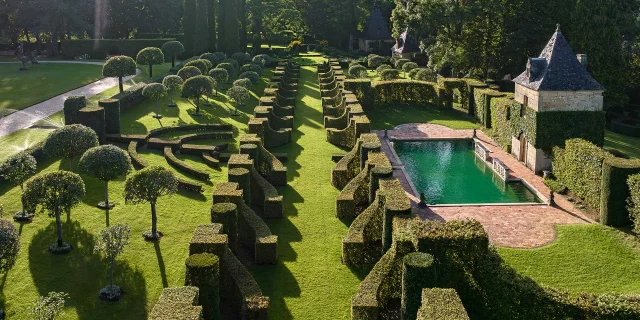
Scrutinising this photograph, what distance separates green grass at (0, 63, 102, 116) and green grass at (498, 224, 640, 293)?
36123mm

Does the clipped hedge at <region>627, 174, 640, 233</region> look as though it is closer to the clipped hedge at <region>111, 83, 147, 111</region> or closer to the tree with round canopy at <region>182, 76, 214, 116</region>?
the tree with round canopy at <region>182, 76, 214, 116</region>

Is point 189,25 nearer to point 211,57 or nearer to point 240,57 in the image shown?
point 240,57

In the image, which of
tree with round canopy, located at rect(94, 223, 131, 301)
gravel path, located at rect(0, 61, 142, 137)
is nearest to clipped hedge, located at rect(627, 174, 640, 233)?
tree with round canopy, located at rect(94, 223, 131, 301)

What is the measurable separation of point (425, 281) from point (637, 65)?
48.5 metres

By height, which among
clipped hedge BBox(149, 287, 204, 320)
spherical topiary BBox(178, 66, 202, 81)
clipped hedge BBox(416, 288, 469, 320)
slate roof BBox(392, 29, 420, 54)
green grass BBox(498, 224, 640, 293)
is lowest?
green grass BBox(498, 224, 640, 293)

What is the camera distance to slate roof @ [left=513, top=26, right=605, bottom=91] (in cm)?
3225

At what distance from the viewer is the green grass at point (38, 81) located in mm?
45875

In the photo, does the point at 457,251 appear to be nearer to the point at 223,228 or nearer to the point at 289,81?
the point at 223,228

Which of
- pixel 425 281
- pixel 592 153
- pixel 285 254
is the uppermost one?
pixel 592 153

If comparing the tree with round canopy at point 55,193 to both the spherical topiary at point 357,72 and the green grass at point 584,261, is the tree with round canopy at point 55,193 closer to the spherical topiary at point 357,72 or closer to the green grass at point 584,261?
the green grass at point 584,261

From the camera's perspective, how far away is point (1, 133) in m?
35.1

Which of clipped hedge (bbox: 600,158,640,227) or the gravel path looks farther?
the gravel path

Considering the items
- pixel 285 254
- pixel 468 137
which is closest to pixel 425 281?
pixel 285 254

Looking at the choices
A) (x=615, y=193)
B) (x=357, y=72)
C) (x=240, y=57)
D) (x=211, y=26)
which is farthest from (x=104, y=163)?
(x=211, y=26)
